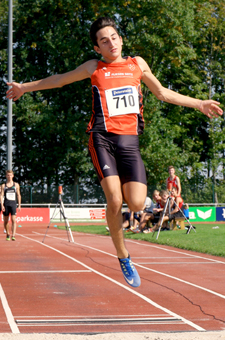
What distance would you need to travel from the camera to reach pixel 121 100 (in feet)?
14.5

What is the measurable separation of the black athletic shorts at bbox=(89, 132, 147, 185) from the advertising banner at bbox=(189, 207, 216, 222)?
23.6 metres

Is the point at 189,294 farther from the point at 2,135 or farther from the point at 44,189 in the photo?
the point at 2,135

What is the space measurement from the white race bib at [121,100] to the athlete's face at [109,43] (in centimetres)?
33

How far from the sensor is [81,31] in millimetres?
32656

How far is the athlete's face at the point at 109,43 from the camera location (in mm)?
4512

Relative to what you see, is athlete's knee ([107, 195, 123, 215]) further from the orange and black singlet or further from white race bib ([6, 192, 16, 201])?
white race bib ([6, 192, 16, 201])

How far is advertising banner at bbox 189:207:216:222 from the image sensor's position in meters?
27.7

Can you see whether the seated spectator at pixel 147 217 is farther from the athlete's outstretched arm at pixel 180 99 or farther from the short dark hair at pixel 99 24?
the short dark hair at pixel 99 24

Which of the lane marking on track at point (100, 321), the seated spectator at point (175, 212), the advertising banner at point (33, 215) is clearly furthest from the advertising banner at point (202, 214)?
the lane marking on track at point (100, 321)

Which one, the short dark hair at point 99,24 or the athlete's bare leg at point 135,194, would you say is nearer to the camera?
the athlete's bare leg at point 135,194

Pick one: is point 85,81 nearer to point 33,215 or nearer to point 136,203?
point 33,215

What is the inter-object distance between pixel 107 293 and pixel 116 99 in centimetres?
367

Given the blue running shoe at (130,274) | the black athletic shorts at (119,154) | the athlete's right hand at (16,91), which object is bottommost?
the blue running shoe at (130,274)

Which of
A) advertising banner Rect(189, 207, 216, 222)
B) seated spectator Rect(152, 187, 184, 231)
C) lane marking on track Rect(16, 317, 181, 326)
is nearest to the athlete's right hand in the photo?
lane marking on track Rect(16, 317, 181, 326)
